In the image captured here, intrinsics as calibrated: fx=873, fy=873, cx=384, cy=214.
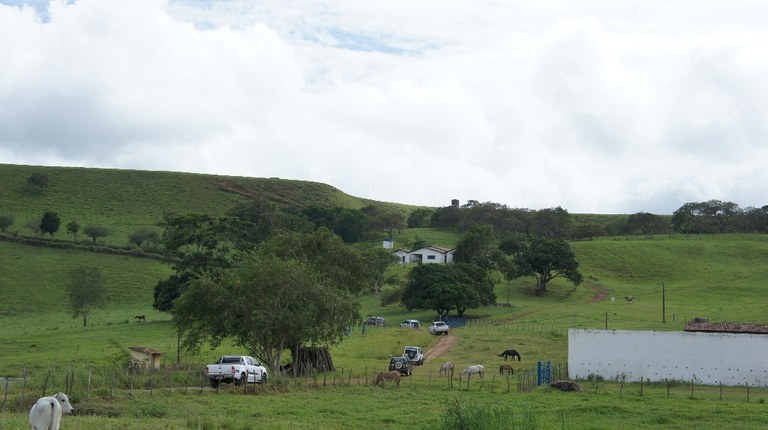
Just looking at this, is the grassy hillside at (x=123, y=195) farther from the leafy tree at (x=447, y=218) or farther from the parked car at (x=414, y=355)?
the parked car at (x=414, y=355)

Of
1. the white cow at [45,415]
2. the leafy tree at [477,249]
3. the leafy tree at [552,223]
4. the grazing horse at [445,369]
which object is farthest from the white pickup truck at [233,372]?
the leafy tree at [552,223]

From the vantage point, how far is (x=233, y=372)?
38719mm

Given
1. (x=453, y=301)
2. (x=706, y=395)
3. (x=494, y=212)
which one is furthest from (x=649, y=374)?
(x=494, y=212)

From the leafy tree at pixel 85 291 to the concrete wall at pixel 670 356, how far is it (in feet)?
156

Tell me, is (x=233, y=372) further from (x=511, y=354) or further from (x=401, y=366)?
(x=511, y=354)

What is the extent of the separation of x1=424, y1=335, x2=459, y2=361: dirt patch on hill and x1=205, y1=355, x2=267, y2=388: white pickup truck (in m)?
21.0

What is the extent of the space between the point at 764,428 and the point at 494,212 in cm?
13642

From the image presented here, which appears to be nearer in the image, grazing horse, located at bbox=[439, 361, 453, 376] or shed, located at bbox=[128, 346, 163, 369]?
shed, located at bbox=[128, 346, 163, 369]

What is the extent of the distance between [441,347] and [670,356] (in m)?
20.4

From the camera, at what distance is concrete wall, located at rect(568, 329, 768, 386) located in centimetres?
4625

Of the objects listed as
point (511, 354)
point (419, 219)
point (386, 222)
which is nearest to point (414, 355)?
point (511, 354)

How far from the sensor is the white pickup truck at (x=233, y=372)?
3881 cm

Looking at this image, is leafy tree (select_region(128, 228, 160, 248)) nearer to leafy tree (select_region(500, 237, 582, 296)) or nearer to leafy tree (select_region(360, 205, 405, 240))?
leafy tree (select_region(360, 205, 405, 240))

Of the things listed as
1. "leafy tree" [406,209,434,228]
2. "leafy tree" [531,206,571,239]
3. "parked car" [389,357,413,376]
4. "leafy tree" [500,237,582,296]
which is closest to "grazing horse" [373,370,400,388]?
"parked car" [389,357,413,376]
